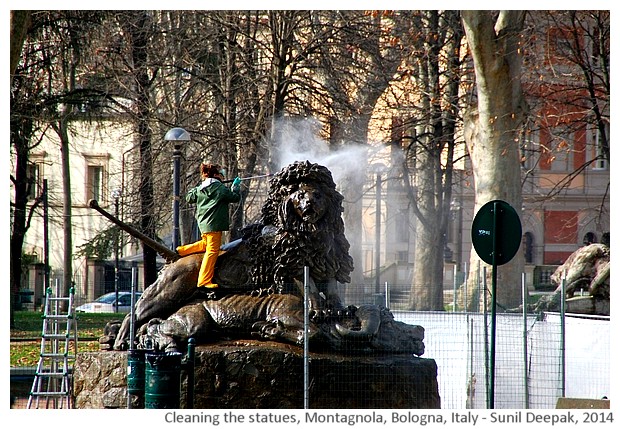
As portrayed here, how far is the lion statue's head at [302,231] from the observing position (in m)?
13.6

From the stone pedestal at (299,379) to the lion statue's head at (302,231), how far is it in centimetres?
93

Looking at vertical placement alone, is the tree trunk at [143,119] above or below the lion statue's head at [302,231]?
above

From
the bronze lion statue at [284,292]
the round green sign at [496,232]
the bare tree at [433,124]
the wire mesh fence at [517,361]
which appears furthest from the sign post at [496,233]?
the bare tree at [433,124]

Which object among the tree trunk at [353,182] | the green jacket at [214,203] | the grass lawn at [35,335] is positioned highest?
the tree trunk at [353,182]

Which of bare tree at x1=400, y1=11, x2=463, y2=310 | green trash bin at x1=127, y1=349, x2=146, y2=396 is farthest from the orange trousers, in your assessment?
bare tree at x1=400, y1=11, x2=463, y2=310

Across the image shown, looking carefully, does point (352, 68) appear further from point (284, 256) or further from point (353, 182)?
point (284, 256)

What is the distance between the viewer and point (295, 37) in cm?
3136

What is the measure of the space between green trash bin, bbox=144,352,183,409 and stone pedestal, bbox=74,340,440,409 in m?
0.64

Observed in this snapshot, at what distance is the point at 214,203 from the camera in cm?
1422

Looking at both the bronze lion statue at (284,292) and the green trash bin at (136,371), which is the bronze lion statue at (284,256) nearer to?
the bronze lion statue at (284,292)

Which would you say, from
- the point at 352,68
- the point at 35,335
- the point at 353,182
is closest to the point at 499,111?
the point at 352,68

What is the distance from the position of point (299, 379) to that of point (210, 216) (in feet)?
7.46

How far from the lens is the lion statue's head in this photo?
1362 cm
